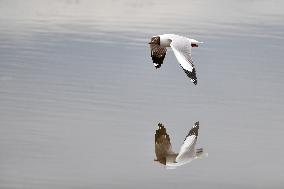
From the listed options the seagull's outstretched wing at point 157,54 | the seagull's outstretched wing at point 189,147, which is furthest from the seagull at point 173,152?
the seagull's outstretched wing at point 157,54

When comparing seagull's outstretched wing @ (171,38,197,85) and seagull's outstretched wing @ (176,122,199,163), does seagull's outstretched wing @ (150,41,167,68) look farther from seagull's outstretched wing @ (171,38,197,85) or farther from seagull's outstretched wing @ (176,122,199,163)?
seagull's outstretched wing @ (176,122,199,163)

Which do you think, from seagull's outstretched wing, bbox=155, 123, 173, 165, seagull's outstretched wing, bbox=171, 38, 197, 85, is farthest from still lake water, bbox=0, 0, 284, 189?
seagull's outstretched wing, bbox=171, 38, 197, 85

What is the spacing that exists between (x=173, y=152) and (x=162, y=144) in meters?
0.14

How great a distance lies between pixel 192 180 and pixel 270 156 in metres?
0.50

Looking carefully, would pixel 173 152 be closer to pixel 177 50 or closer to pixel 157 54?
pixel 177 50

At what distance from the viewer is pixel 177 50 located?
216 inches

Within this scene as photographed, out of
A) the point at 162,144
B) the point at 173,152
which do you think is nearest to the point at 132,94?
the point at 162,144

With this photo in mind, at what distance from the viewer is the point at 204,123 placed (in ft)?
16.5

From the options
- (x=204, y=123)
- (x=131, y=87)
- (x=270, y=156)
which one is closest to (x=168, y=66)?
(x=131, y=87)

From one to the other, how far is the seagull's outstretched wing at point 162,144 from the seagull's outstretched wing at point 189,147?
6 centimetres

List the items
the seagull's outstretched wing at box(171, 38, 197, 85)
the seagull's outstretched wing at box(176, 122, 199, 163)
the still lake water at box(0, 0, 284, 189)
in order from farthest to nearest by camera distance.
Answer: the seagull's outstretched wing at box(171, 38, 197, 85)
the seagull's outstretched wing at box(176, 122, 199, 163)
the still lake water at box(0, 0, 284, 189)

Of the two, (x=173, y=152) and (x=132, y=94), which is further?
(x=132, y=94)

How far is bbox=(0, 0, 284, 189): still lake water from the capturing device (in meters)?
4.43

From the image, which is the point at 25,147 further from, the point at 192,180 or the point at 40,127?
the point at 192,180
